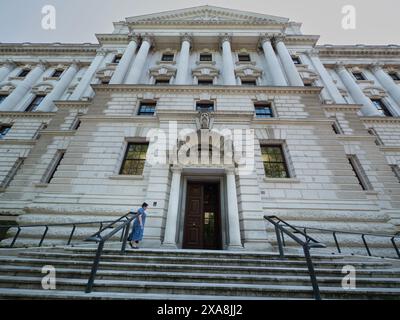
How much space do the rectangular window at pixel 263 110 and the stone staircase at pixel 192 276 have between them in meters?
9.21

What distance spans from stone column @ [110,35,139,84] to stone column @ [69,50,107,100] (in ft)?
13.9

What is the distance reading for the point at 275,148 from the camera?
1179 centimetres

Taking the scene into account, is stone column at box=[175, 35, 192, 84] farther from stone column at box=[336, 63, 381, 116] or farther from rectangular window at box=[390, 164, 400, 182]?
rectangular window at box=[390, 164, 400, 182]

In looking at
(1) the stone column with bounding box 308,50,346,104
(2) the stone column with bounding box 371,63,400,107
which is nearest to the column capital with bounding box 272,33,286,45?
(1) the stone column with bounding box 308,50,346,104

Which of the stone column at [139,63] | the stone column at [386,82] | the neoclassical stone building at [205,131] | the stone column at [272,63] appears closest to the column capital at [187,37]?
the neoclassical stone building at [205,131]

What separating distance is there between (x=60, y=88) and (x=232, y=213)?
73.6 ft

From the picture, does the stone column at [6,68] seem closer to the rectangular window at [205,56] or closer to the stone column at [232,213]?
the rectangular window at [205,56]

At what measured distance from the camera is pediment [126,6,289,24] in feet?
69.2

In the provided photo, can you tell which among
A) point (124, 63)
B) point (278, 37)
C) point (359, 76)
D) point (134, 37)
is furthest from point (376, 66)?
point (124, 63)

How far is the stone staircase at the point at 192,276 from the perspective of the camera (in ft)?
14.5

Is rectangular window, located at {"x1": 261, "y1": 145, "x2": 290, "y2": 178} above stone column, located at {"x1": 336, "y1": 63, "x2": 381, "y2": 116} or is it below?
below
